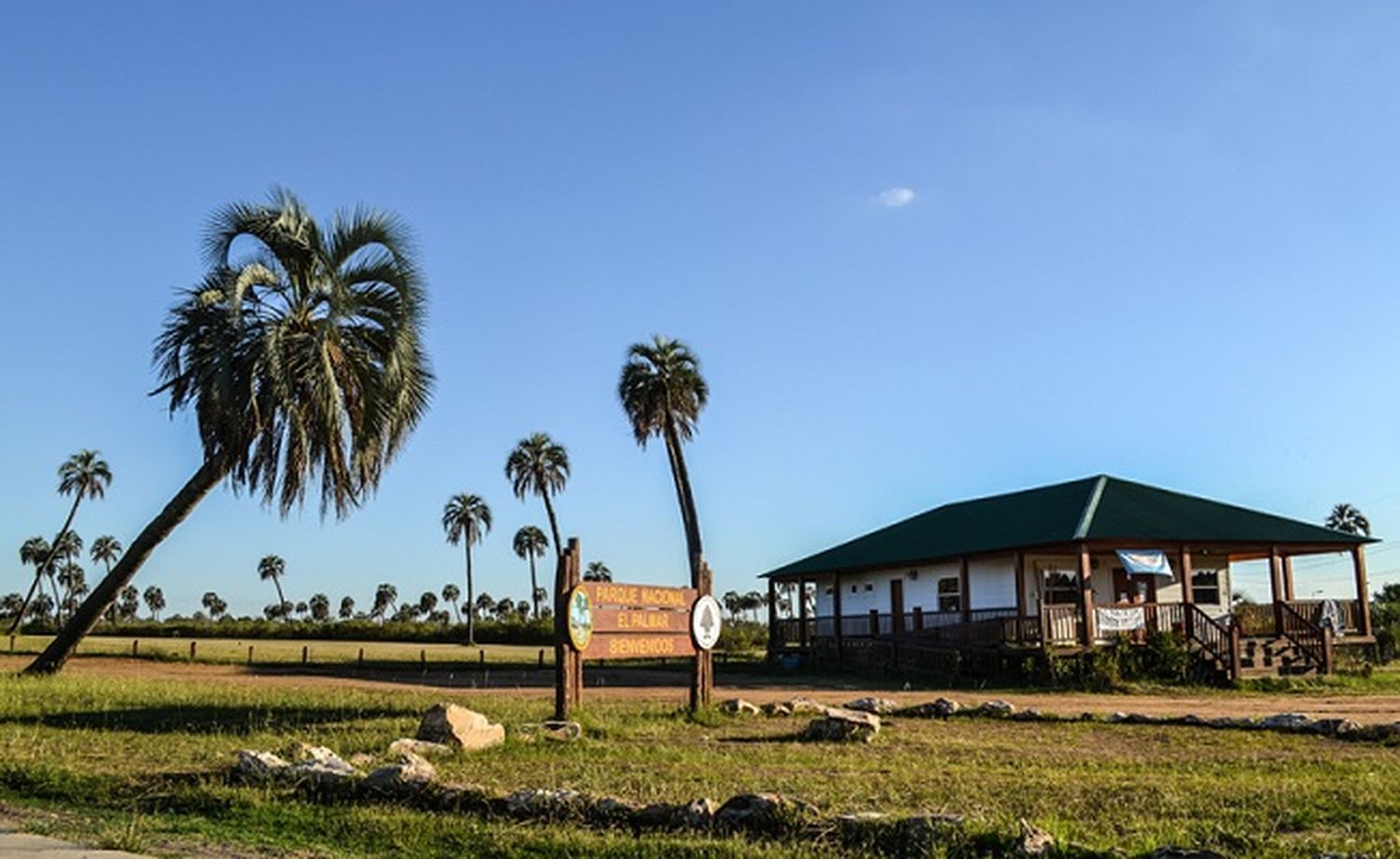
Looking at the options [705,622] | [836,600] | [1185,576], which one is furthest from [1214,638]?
[705,622]

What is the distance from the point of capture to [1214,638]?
2752 centimetres

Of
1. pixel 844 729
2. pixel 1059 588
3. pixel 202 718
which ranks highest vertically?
pixel 1059 588

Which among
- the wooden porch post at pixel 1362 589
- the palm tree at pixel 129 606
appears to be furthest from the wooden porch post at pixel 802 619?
the palm tree at pixel 129 606

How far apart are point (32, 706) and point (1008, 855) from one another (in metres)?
15.9

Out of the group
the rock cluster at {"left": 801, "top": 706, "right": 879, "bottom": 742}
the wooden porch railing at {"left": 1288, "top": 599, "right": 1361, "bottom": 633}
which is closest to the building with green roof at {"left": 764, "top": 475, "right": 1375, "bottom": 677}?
the wooden porch railing at {"left": 1288, "top": 599, "right": 1361, "bottom": 633}

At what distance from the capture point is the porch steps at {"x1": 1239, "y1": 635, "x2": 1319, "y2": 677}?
89.0ft

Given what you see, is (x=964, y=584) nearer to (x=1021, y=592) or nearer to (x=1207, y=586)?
(x=1021, y=592)

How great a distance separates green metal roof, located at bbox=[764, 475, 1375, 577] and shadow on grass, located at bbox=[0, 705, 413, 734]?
59.7ft

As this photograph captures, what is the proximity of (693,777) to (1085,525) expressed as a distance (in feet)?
68.4

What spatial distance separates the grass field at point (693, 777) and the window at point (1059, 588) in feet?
53.4

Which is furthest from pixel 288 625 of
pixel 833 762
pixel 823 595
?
pixel 833 762

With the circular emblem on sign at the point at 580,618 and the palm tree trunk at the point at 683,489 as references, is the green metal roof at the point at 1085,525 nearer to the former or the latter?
the palm tree trunk at the point at 683,489

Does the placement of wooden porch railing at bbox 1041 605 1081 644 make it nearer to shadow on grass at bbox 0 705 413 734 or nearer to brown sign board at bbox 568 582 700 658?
brown sign board at bbox 568 582 700 658

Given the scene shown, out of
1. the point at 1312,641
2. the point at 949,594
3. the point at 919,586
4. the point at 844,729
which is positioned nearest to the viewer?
the point at 844,729
